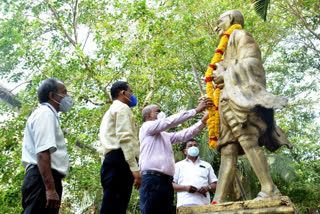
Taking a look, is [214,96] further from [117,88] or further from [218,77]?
[117,88]

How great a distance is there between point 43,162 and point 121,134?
842 mm

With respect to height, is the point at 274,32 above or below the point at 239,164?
above

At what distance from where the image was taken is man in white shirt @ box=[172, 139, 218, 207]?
485 cm

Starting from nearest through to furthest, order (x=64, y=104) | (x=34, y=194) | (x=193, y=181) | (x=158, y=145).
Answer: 1. (x=34, y=194)
2. (x=64, y=104)
3. (x=158, y=145)
4. (x=193, y=181)

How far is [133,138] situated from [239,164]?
876 centimetres

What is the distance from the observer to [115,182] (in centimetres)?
334

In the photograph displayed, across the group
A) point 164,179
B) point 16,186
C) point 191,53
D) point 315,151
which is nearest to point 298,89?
point 315,151

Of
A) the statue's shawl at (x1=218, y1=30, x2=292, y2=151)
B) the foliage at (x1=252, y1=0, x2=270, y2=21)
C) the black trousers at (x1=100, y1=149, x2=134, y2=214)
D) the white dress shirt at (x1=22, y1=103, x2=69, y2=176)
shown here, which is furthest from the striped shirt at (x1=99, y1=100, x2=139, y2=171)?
the foliage at (x1=252, y1=0, x2=270, y2=21)

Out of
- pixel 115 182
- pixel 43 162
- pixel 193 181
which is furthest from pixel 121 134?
pixel 193 181

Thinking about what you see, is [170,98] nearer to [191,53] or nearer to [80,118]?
[191,53]

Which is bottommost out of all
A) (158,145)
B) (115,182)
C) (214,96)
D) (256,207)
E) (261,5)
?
(256,207)

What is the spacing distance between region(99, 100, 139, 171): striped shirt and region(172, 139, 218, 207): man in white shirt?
1634mm

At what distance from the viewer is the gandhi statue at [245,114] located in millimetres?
3748

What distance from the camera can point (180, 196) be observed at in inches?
195
